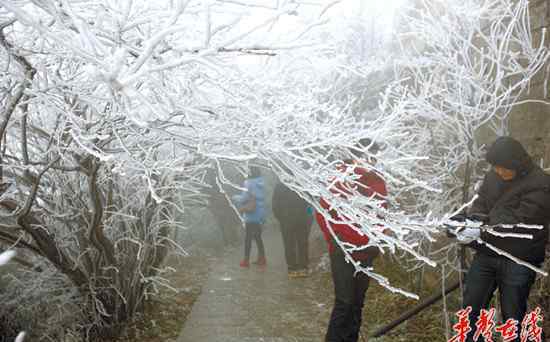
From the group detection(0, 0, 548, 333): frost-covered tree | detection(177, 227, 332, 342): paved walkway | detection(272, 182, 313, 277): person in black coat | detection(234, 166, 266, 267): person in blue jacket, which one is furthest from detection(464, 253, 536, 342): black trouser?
detection(234, 166, 266, 267): person in blue jacket

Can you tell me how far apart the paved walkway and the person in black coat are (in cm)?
27

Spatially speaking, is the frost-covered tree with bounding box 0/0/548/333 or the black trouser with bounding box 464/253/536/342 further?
the black trouser with bounding box 464/253/536/342

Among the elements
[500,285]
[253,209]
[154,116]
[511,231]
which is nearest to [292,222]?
[253,209]

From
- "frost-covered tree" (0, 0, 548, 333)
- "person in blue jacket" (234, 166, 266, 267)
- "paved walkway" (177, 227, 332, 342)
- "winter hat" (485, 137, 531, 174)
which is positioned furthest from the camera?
"person in blue jacket" (234, 166, 266, 267)

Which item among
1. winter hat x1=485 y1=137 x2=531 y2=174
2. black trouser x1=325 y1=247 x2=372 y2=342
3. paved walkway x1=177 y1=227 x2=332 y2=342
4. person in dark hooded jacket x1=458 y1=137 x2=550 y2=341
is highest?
winter hat x1=485 y1=137 x2=531 y2=174

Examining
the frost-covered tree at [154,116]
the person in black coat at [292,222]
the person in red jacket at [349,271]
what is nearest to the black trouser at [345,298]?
the person in red jacket at [349,271]

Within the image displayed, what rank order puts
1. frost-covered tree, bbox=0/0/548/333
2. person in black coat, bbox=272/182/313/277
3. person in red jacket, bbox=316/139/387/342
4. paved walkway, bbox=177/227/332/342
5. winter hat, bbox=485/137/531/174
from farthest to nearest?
person in black coat, bbox=272/182/313/277 < paved walkway, bbox=177/227/332/342 < person in red jacket, bbox=316/139/387/342 < winter hat, bbox=485/137/531/174 < frost-covered tree, bbox=0/0/548/333

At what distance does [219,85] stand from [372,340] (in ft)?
10.1

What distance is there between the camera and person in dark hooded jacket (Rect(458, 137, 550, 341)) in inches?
112

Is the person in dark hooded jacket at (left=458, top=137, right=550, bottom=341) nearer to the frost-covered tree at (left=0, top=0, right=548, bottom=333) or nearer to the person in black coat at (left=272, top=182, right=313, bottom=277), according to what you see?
the frost-covered tree at (left=0, top=0, right=548, bottom=333)

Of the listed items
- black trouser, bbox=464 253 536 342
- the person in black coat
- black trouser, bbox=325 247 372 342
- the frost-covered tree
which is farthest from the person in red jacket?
the person in black coat

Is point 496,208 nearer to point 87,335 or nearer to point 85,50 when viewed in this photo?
point 85,50

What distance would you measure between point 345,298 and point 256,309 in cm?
200

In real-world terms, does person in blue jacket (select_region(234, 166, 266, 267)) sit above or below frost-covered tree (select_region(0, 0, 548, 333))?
below
